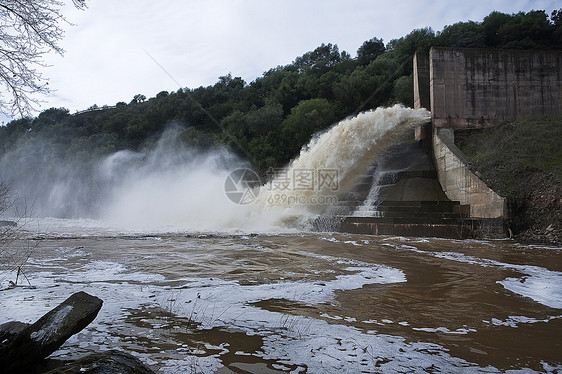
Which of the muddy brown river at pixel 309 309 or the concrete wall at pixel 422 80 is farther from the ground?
the concrete wall at pixel 422 80

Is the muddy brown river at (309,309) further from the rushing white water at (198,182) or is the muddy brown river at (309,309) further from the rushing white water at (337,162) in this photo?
the rushing white water at (337,162)

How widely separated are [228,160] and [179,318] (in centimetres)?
3455

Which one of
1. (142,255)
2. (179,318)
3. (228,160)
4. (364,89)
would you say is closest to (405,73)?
(364,89)

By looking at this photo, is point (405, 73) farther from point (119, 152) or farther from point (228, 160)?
point (119, 152)

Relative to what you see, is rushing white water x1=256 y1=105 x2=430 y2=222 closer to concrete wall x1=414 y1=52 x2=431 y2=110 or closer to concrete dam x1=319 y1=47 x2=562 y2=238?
concrete dam x1=319 y1=47 x2=562 y2=238

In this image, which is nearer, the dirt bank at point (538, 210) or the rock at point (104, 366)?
the rock at point (104, 366)

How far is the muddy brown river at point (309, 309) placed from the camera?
315 cm

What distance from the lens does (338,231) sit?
51.8 ft

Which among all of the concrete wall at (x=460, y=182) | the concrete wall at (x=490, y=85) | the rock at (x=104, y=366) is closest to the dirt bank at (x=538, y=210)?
the concrete wall at (x=460, y=182)

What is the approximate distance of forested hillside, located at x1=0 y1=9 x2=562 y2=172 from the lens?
3706 centimetres

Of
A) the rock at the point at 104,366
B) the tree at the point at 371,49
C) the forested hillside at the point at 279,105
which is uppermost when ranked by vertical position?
the tree at the point at 371,49

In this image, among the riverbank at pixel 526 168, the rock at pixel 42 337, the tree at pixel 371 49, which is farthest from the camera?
the tree at pixel 371 49

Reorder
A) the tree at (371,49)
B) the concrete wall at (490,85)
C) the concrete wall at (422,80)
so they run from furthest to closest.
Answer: the tree at (371,49), the concrete wall at (422,80), the concrete wall at (490,85)

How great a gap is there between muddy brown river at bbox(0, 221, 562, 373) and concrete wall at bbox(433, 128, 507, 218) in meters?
5.18
